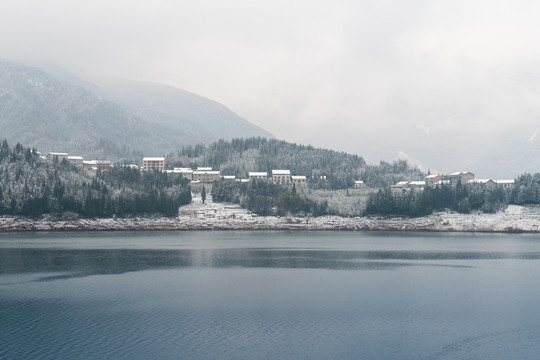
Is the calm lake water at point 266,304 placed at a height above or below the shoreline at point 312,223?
below

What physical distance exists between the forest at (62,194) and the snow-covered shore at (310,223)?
364 cm

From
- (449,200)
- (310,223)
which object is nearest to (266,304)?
(310,223)

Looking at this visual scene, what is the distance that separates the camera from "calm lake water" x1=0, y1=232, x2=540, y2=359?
150 ft

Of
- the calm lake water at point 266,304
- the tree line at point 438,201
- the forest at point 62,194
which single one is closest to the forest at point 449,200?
the tree line at point 438,201

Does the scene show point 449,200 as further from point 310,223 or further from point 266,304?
point 266,304

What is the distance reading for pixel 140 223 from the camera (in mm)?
174375

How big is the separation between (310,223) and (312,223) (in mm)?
640

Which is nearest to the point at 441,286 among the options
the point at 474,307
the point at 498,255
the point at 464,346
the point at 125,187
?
the point at 474,307

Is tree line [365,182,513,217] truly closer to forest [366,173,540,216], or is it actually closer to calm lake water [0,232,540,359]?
forest [366,173,540,216]

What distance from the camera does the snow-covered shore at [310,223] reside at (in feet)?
548

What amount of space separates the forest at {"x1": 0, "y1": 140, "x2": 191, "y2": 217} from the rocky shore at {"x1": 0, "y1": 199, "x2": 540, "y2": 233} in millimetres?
3605

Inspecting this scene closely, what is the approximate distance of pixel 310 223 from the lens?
615 feet

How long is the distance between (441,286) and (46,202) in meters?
125

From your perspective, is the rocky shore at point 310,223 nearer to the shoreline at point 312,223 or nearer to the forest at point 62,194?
the shoreline at point 312,223
